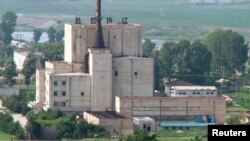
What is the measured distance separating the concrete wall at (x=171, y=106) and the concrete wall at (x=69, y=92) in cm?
149

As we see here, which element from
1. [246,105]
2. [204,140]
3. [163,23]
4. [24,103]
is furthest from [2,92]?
[163,23]

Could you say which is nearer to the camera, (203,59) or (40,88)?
(40,88)

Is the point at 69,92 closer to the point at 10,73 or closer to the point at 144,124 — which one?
the point at 144,124

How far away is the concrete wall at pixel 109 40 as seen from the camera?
48.6 metres

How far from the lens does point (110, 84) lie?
47625 millimetres

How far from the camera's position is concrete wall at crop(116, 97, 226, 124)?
46.0 m

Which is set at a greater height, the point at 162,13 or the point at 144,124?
the point at 144,124

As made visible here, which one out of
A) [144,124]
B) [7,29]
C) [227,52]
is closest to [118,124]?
[144,124]

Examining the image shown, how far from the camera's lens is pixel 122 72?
4803cm

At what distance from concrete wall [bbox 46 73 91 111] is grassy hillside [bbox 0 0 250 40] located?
41782mm

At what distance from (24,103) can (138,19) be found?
59353mm

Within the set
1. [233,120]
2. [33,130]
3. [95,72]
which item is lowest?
[233,120]

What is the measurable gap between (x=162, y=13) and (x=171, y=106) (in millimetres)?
73009

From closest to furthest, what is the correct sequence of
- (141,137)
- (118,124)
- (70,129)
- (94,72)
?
(141,137)
(70,129)
(118,124)
(94,72)
